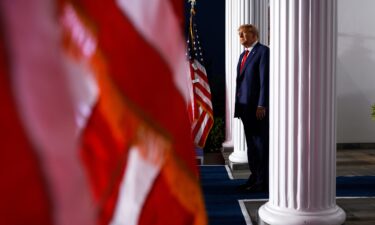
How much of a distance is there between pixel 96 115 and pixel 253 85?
4.18 metres

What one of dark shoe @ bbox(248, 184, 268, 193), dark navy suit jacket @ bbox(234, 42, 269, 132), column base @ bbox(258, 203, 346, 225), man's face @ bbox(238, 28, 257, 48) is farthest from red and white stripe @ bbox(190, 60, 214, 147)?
column base @ bbox(258, 203, 346, 225)

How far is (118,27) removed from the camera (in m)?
1.21

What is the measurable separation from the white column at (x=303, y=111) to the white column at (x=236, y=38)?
3.44m

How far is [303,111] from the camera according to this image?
352 centimetres

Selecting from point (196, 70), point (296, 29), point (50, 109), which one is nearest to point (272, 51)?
point (296, 29)

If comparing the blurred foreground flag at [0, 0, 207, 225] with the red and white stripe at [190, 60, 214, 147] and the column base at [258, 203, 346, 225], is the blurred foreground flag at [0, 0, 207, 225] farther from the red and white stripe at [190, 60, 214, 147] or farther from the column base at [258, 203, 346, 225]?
the red and white stripe at [190, 60, 214, 147]

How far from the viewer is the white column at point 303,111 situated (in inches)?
135

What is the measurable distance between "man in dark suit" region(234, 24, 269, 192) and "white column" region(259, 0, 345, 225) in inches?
56.3

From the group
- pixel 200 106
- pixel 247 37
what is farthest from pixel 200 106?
pixel 247 37

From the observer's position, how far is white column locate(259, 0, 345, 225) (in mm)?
3438

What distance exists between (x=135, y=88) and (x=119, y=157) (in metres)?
0.15

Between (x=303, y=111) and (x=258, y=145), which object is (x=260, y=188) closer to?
(x=258, y=145)

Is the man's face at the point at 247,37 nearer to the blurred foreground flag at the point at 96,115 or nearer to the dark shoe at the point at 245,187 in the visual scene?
the dark shoe at the point at 245,187

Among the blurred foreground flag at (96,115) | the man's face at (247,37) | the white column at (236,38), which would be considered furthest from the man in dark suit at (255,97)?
the blurred foreground flag at (96,115)
